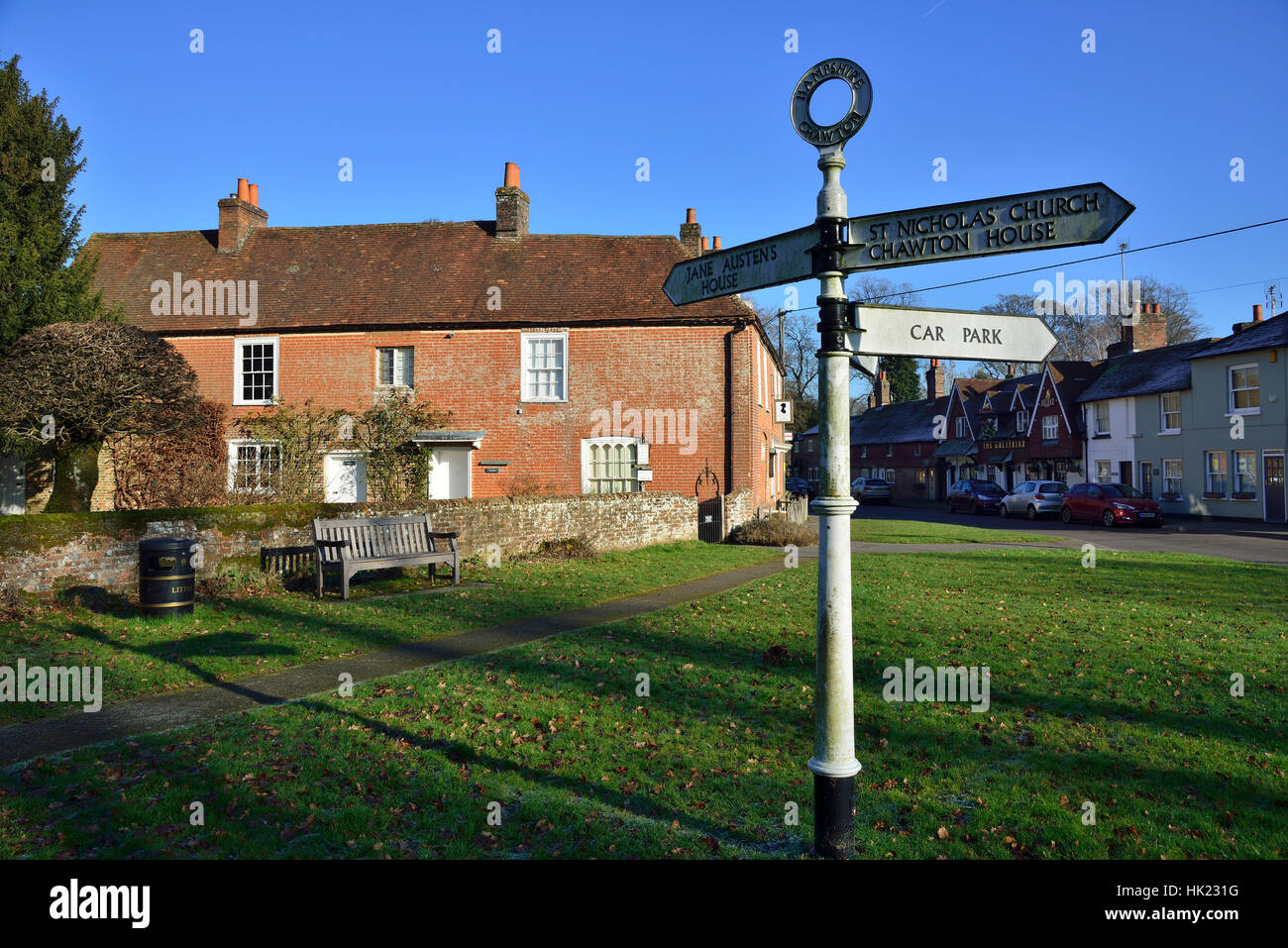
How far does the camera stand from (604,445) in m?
22.3

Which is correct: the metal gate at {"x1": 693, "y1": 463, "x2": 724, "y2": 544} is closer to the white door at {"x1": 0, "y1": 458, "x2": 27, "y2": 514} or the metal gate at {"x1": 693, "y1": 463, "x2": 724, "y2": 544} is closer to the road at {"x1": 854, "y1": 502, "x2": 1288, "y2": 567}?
Result: the road at {"x1": 854, "y1": 502, "x2": 1288, "y2": 567}

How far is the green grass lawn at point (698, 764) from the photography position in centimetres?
410

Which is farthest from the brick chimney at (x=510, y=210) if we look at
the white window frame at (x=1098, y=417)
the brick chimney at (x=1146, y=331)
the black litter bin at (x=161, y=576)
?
the brick chimney at (x=1146, y=331)

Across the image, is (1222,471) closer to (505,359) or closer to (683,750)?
(505,359)

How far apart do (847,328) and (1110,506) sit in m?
29.4

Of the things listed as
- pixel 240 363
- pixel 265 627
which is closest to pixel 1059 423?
pixel 240 363

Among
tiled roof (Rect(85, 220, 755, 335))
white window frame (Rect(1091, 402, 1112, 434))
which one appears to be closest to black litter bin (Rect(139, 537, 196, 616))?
tiled roof (Rect(85, 220, 755, 335))

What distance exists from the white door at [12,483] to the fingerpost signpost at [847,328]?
62.5ft

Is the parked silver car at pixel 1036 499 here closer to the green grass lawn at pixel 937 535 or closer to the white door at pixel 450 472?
the green grass lawn at pixel 937 535

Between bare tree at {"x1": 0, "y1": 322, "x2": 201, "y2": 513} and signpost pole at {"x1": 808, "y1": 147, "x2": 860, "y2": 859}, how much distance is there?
481 inches

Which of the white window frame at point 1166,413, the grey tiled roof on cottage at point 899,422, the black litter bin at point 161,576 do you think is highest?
the grey tiled roof on cottage at point 899,422

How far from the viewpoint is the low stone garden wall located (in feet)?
31.2

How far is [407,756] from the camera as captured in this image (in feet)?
17.2
